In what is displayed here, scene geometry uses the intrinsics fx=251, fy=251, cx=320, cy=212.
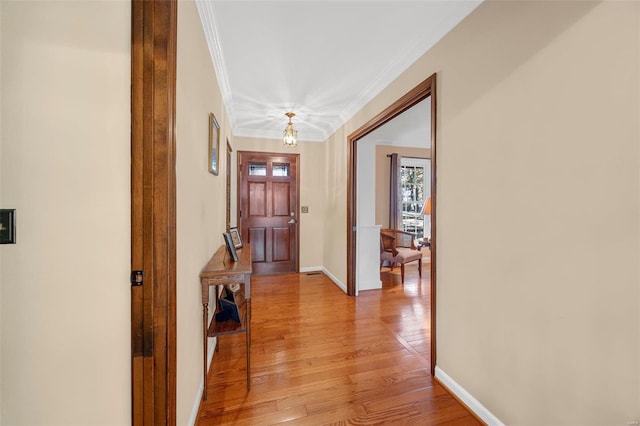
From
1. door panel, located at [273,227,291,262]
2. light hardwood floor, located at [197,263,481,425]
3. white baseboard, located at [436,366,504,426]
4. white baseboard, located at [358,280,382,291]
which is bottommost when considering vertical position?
light hardwood floor, located at [197,263,481,425]

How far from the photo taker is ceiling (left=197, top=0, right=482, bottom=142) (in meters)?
1.63

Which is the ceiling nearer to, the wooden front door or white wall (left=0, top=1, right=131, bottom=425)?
white wall (left=0, top=1, right=131, bottom=425)

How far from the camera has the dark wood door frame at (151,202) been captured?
911mm

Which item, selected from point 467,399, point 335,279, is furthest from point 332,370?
point 335,279

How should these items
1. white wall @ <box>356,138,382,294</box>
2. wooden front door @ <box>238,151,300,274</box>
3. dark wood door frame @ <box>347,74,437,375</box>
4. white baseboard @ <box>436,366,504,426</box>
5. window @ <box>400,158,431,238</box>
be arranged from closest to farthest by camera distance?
white baseboard @ <box>436,366,504,426</box>, dark wood door frame @ <box>347,74,437,375</box>, white wall @ <box>356,138,382,294</box>, wooden front door @ <box>238,151,300,274</box>, window @ <box>400,158,431,238</box>

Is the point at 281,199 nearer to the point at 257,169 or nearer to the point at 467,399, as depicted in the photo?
the point at 257,169

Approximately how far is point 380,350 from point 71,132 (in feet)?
7.70

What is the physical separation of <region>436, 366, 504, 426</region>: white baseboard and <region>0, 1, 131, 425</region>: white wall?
1.75m

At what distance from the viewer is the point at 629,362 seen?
883 mm

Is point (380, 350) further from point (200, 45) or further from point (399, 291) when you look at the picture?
point (200, 45)

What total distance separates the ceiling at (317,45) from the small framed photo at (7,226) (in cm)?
150

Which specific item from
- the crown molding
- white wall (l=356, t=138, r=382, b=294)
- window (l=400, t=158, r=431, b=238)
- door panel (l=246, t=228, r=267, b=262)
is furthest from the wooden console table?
window (l=400, t=158, r=431, b=238)

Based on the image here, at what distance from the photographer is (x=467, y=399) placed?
59.7 inches

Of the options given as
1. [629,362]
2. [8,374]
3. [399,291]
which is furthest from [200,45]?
[399,291]
